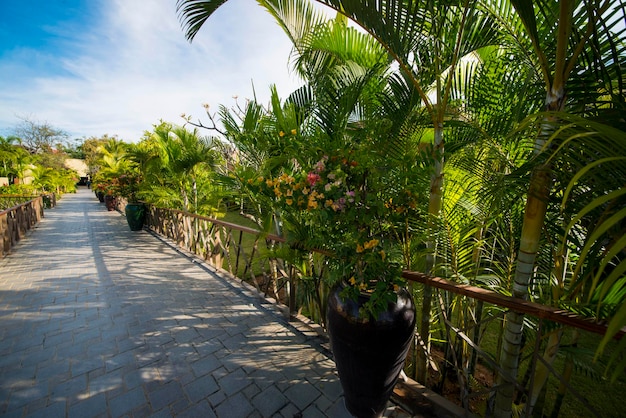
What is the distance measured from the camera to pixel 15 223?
6.21m

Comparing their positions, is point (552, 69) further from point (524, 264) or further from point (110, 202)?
point (110, 202)

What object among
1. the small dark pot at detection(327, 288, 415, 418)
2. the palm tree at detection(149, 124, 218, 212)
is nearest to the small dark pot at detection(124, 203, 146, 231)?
the palm tree at detection(149, 124, 218, 212)

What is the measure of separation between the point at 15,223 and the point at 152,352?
6.99 meters

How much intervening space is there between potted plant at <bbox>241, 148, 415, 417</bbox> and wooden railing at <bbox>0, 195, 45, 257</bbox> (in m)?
6.88

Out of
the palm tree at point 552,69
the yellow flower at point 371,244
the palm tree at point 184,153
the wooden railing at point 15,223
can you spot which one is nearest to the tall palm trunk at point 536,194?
the palm tree at point 552,69

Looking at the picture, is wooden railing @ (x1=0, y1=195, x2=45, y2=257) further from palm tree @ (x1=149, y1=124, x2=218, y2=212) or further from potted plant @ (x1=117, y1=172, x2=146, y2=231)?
palm tree @ (x1=149, y1=124, x2=218, y2=212)

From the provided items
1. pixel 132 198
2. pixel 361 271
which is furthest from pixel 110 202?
pixel 361 271

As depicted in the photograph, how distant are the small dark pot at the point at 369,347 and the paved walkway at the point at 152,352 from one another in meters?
0.24

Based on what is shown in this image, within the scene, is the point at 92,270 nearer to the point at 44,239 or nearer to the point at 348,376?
the point at 44,239

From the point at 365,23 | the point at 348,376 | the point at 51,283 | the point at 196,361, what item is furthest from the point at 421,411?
the point at 51,283

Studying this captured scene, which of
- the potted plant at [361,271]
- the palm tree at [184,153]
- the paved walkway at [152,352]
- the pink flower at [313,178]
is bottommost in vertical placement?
the paved walkway at [152,352]

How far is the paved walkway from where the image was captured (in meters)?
1.70

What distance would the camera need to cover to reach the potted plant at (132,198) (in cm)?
783

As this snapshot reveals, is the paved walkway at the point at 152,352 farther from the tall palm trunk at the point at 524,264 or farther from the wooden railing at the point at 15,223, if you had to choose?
the wooden railing at the point at 15,223
